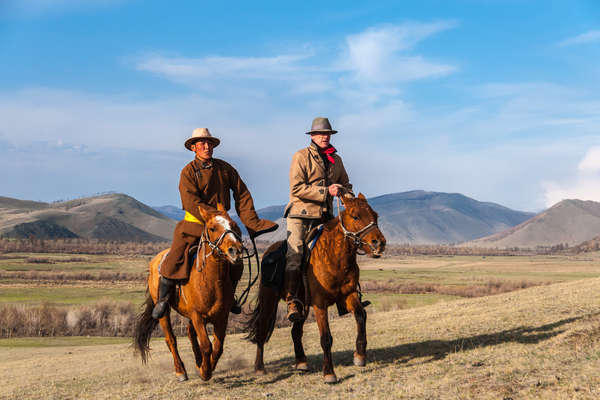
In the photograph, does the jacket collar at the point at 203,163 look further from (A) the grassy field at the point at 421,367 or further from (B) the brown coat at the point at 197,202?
(A) the grassy field at the point at 421,367

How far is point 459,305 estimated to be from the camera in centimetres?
1945

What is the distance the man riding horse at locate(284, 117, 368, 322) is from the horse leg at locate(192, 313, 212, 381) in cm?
152

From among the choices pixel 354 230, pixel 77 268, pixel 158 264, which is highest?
pixel 354 230

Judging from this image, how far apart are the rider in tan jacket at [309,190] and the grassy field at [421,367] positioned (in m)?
1.74

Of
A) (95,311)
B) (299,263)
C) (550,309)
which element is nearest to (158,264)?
(299,263)

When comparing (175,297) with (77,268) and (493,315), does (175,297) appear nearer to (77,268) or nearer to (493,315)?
(493,315)

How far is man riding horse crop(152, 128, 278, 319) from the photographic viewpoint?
9.74m

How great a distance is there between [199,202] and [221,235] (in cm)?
128

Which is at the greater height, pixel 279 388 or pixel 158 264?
pixel 158 264

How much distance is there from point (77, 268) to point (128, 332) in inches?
3897

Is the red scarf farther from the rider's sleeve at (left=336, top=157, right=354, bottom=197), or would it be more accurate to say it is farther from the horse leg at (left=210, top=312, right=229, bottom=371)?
the horse leg at (left=210, top=312, right=229, bottom=371)

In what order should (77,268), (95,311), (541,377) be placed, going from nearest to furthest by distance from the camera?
(541,377) → (95,311) → (77,268)

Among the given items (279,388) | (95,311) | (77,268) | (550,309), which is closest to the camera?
(279,388)

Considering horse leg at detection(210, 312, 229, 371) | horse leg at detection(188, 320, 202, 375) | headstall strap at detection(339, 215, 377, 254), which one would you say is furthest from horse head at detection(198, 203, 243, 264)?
horse leg at detection(188, 320, 202, 375)
